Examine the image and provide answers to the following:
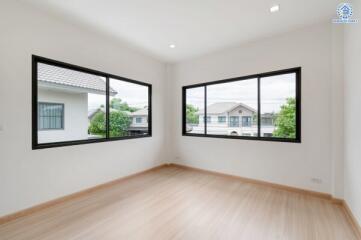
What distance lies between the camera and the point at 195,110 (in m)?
4.61

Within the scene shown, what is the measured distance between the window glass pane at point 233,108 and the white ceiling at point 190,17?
3.31 ft

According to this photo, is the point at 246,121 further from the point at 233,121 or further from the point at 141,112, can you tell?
the point at 141,112

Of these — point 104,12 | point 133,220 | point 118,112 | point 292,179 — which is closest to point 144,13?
point 104,12

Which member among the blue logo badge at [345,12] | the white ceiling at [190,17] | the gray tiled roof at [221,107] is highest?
the white ceiling at [190,17]

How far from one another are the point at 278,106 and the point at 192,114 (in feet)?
6.94

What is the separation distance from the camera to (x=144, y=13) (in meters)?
2.57

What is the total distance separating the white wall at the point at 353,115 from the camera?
2021mm

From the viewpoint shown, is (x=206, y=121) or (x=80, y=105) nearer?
(x=80, y=105)

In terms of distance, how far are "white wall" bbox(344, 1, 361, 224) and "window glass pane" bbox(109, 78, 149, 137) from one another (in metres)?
3.90

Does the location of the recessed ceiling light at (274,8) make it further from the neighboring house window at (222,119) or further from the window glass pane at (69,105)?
the window glass pane at (69,105)

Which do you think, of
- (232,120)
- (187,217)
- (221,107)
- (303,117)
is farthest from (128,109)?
(303,117)

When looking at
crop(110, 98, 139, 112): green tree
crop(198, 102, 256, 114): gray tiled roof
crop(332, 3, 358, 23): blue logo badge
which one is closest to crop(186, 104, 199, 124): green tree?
crop(198, 102, 256, 114): gray tiled roof

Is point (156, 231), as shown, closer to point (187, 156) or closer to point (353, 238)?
point (353, 238)

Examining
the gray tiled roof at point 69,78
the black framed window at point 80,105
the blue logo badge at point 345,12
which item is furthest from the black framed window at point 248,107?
the gray tiled roof at point 69,78
